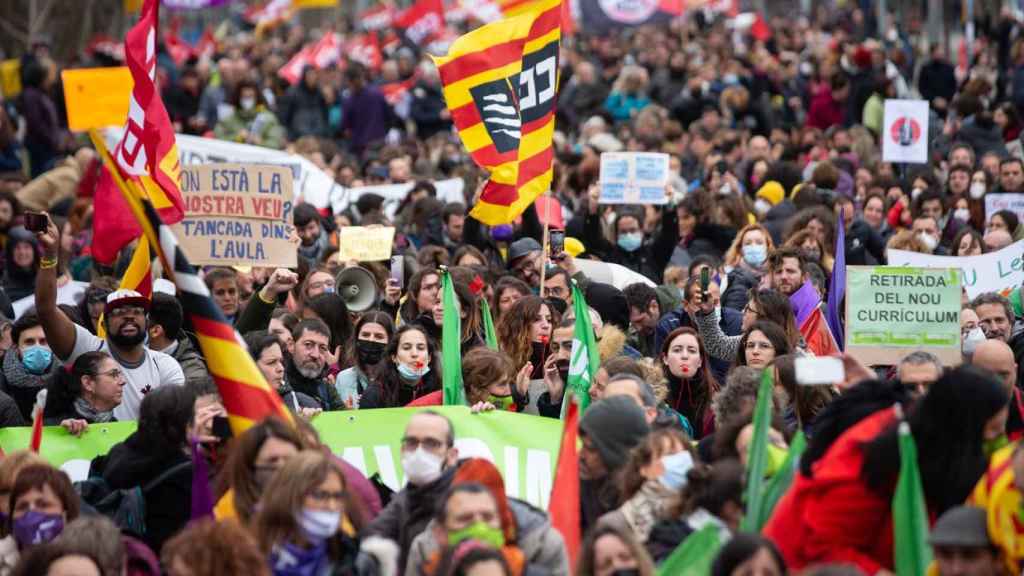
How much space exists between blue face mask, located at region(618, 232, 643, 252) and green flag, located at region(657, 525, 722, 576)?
7655 mm

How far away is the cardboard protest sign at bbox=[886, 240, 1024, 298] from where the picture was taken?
12664 mm

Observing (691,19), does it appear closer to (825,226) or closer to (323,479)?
(825,226)

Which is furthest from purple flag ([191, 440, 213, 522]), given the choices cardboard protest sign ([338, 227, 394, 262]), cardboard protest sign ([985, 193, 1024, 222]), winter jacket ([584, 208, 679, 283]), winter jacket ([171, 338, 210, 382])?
cardboard protest sign ([985, 193, 1024, 222])

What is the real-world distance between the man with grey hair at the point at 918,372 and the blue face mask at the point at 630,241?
20.1ft

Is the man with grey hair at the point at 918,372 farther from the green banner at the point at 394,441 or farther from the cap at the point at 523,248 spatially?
the cap at the point at 523,248

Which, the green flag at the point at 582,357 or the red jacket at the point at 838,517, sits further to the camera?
the green flag at the point at 582,357

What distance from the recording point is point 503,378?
9523 millimetres

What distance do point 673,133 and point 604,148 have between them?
1.10 meters

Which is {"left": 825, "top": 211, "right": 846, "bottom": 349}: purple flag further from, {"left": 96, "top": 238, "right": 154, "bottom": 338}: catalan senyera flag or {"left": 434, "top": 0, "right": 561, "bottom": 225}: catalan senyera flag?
{"left": 96, "top": 238, "right": 154, "bottom": 338}: catalan senyera flag

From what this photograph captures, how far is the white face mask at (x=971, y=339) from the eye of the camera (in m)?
10.6

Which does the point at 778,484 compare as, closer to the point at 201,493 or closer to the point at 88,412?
the point at 201,493

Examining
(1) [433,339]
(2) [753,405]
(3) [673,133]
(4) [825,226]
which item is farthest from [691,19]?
(2) [753,405]

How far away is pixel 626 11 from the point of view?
30.1m

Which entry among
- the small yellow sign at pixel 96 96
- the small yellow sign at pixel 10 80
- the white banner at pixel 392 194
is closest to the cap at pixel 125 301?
the small yellow sign at pixel 96 96
